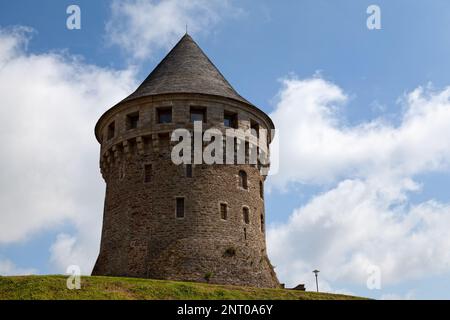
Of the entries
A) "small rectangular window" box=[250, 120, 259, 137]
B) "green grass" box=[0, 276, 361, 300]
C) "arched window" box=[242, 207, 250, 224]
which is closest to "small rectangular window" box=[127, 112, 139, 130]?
"small rectangular window" box=[250, 120, 259, 137]

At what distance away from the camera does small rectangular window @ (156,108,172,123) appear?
3509 centimetres

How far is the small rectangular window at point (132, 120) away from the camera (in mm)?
35831

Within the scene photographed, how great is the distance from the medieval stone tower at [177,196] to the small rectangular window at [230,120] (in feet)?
0.20

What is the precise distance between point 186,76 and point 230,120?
12.9ft

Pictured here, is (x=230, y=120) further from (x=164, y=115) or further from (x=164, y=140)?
(x=164, y=140)

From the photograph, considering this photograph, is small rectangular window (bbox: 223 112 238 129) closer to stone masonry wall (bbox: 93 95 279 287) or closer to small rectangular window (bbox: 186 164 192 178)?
stone masonry wall (bbox: 93 95 279 287)

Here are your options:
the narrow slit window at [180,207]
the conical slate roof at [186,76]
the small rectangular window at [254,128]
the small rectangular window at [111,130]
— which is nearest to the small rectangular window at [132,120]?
the conical slate roof at [186,76]

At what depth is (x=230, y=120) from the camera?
36125 millimetres

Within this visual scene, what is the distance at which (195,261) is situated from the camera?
3159cm

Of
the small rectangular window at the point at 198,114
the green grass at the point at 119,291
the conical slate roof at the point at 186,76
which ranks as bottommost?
the green grass at the point at 119,291

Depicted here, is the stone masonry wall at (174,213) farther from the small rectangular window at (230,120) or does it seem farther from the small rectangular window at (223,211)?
the small rectangular window at (230,120)

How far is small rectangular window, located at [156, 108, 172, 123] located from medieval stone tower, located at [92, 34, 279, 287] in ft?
0.19

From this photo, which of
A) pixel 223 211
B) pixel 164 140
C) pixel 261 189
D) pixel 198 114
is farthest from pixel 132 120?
pixel 261 189
